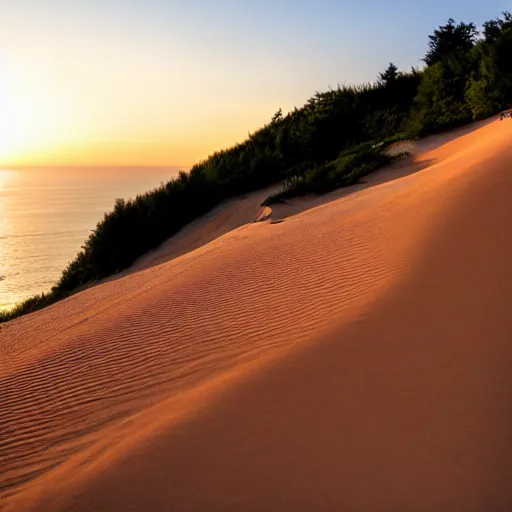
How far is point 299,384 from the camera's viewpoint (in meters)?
4.29

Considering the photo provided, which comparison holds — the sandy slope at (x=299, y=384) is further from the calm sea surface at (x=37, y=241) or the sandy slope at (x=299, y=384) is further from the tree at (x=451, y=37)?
the tree at (x=451, y=37)

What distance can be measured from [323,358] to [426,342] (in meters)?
0.86

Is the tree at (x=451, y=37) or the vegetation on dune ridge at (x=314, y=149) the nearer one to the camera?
the vegetation on dune ridge at (x=314, y=149)

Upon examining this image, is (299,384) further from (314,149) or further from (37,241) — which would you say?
(37,241)

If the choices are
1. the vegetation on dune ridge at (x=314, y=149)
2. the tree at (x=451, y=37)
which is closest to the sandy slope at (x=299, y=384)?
the vegetation on dune ridge at (x=314, y=149)

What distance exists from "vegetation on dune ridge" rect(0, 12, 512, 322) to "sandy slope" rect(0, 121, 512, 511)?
7.69m

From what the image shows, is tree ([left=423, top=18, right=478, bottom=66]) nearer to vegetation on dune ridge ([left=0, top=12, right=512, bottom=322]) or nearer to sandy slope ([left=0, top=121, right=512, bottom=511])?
vegetation on dune ridge ([left=0, top=12, right=512, bottom=322])

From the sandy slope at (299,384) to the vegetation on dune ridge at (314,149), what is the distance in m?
7.69

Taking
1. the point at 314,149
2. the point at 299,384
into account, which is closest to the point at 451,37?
the point at 314,149

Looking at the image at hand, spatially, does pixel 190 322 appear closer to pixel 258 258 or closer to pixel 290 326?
pixel 290 326

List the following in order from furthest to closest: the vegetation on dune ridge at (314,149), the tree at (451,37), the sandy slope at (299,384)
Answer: the tree at (451,37)
the vegetation on dune ridge at (314,149)
the sandy slope at (299,384)

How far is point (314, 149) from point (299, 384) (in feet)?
58.0

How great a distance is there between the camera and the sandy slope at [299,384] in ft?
11.2

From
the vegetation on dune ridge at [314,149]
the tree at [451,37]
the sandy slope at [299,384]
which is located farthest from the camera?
the tree at [451,37]
